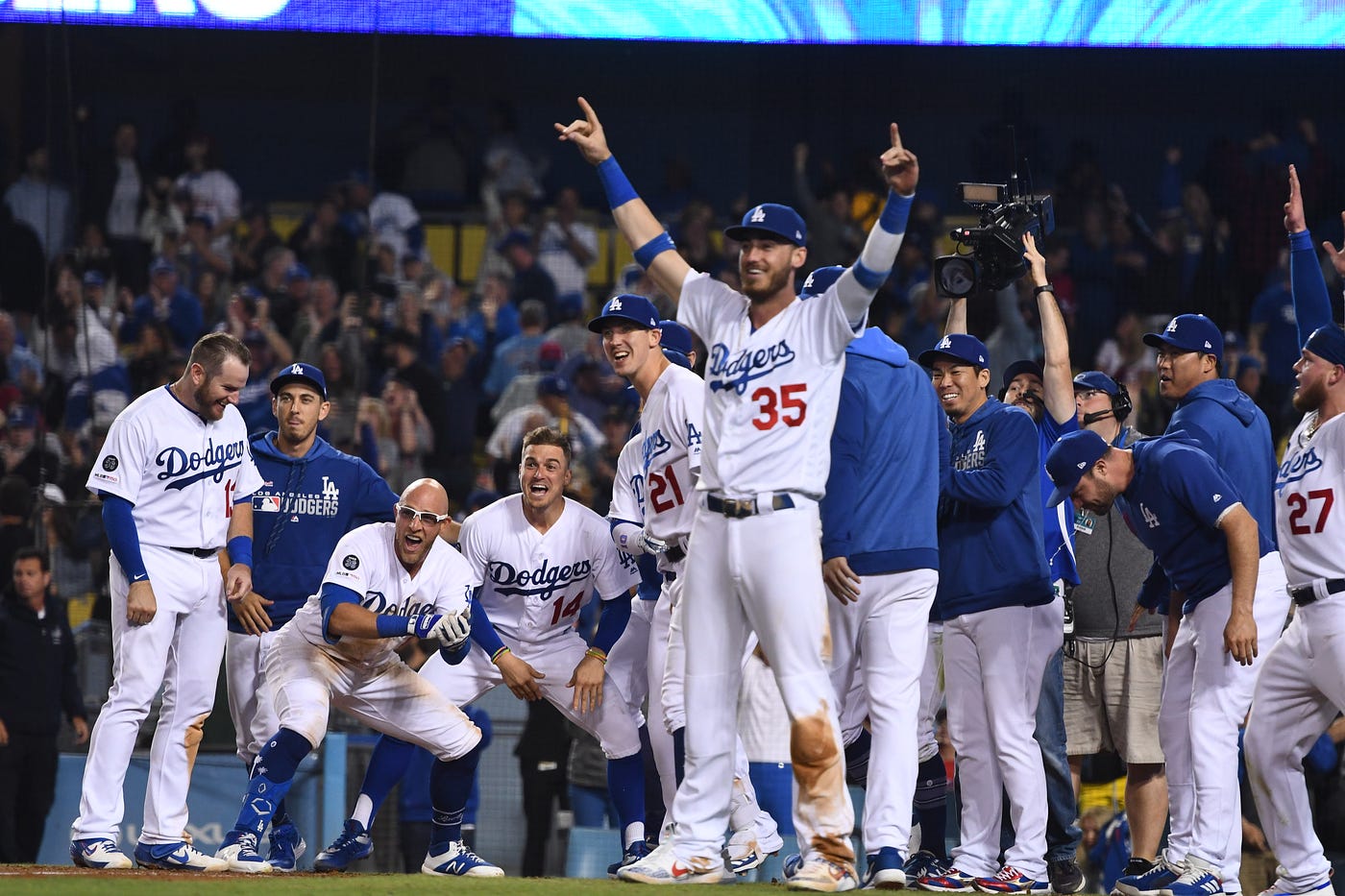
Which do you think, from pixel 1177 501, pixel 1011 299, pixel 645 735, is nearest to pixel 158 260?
pixel 1011 299

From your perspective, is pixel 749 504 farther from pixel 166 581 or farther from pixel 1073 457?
pixel 166 581

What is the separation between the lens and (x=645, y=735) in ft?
20.9

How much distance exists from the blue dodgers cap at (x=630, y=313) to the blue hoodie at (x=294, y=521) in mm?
1491

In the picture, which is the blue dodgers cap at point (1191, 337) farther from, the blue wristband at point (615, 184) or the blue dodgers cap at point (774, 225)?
the blue wristband at point (615, 184)

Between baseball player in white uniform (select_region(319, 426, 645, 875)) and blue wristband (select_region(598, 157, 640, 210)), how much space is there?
66.8 inches

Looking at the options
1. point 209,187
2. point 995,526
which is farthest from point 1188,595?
point 209,187

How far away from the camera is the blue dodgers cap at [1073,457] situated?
5348 millimetres

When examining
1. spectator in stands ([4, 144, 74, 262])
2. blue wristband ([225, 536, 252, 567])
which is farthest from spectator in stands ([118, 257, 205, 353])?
blue wristband ([225, 536, 252, 567])

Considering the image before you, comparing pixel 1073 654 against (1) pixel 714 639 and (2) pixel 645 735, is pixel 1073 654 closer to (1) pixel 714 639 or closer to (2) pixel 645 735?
(2) pixel 645 735

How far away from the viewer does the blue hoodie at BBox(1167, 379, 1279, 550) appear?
18.5 feet

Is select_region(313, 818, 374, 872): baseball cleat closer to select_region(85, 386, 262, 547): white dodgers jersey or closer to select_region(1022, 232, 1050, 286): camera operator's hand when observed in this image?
select_region(85, 386, 262, 547): white dodgers jersey

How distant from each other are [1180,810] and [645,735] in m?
2.06

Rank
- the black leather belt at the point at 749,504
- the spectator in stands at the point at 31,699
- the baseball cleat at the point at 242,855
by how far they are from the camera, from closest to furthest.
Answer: the black leather belt at the point at 749,504, the baseball cleat at the point at 242,855, the spectator in stands at the point at 31,699

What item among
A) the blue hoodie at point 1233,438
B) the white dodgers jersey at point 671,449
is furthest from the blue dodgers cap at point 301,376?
the blue hoodie at point 1233,438
